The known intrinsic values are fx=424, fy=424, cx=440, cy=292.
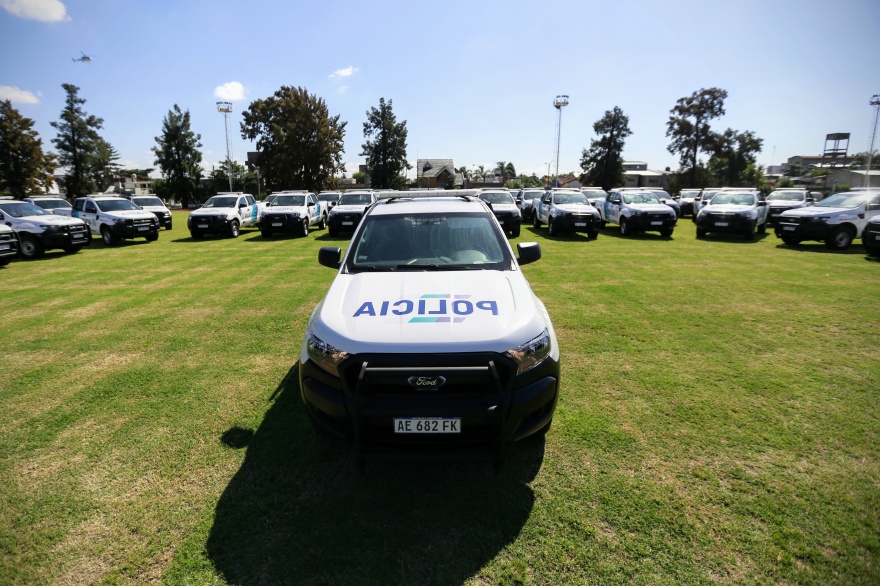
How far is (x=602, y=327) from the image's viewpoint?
595 cm

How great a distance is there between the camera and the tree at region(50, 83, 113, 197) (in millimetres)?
57062

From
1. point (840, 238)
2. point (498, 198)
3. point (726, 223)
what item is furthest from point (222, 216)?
point (840, 238)

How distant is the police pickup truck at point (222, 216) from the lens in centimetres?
1712

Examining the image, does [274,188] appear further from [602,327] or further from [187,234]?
[602,327]

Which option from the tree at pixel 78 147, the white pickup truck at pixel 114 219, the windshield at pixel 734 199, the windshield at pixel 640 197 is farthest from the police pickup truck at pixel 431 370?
the tree at pixel 78 147

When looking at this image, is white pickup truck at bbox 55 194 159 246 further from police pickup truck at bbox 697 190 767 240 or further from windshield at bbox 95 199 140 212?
police pickup truck at bbox 697 190 767 240

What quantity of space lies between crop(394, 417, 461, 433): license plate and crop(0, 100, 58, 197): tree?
59977 mm

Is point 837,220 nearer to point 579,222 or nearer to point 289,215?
point 579,222

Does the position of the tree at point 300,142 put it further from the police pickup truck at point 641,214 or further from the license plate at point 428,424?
the license plate at point 428,424

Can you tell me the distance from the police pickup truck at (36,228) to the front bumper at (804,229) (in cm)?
→ 2271

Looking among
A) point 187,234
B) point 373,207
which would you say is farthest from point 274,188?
point 373,207

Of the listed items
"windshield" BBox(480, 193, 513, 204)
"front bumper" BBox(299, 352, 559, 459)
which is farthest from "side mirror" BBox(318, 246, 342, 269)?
"windshield" BBox(480, 193, 513, 204)

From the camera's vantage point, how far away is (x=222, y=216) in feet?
57.3

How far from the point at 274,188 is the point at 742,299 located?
5191cm
